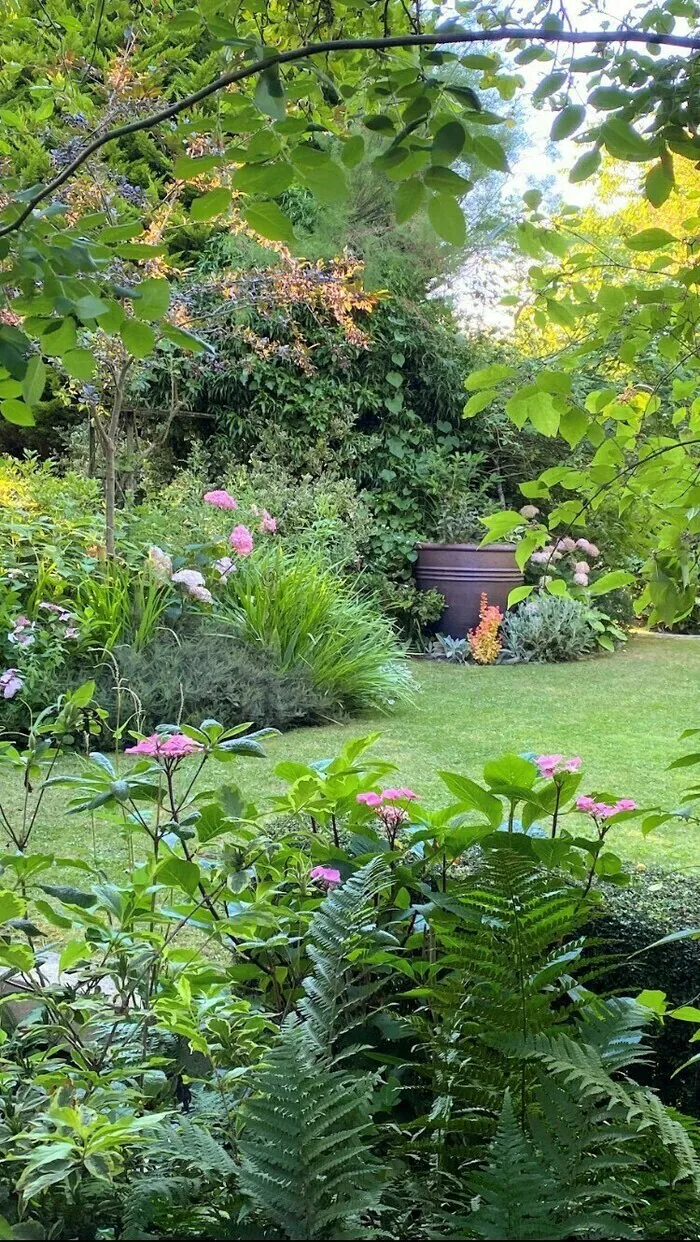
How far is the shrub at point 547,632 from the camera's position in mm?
6613

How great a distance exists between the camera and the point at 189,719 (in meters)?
4.02

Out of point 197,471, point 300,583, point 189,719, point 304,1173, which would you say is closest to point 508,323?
point 197,471

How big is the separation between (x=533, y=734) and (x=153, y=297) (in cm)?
363

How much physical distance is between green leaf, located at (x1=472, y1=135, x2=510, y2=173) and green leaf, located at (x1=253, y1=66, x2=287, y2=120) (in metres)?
0.16

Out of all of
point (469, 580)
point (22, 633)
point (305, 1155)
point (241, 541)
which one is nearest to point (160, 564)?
point (241, 541)

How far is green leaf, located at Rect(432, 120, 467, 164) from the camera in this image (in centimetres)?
67

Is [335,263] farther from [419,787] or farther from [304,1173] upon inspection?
[304,1173]

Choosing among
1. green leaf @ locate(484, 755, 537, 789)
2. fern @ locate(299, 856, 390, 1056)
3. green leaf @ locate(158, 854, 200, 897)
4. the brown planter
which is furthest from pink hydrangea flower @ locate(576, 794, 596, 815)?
the brown planter

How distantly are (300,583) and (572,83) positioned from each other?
4242mm

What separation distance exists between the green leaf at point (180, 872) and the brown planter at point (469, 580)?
242 inches

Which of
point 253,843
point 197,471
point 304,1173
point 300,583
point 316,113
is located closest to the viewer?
point 304,1173

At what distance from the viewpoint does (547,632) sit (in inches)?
261

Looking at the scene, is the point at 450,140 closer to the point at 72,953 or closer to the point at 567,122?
the point at 567,122

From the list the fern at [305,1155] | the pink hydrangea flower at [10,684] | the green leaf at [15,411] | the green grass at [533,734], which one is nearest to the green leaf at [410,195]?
the green leaf at [15,411]
